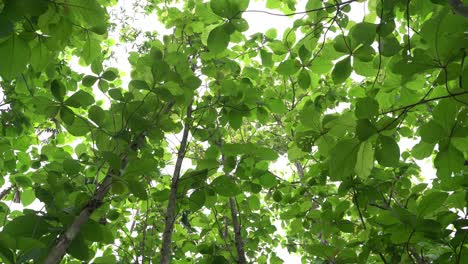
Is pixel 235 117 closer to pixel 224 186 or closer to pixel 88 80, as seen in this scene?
pixel 224 186

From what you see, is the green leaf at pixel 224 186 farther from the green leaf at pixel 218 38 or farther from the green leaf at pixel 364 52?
the green leaf at pixel 364 52

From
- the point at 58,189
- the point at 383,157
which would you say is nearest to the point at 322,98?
the point at 383,157

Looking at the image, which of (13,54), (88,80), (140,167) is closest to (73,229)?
(140,167)

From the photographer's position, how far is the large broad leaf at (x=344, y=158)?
2.89ft

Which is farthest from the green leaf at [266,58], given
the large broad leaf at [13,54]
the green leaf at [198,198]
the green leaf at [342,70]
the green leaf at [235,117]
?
the large broad leaf at [13,54]

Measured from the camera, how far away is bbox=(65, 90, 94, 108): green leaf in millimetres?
1267

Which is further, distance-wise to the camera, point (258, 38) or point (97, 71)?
point (258, 38)

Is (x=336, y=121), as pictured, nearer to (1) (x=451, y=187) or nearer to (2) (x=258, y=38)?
(1) (x=451, y=187)

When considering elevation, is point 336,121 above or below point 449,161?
above

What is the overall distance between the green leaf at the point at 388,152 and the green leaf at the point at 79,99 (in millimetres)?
1064

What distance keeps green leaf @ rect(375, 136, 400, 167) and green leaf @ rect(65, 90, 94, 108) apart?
1.06 m

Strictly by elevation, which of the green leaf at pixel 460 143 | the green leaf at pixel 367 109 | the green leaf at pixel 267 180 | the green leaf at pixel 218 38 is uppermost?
the green leaf at pixel 218 38

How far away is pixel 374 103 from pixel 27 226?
1186mm

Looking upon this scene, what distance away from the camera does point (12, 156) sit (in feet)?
7.20
